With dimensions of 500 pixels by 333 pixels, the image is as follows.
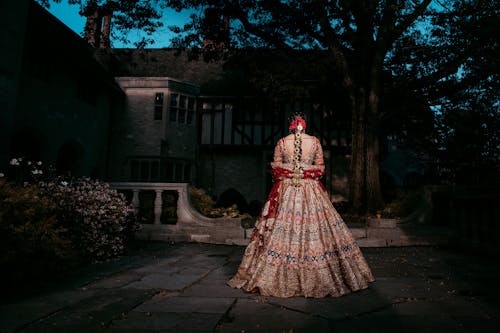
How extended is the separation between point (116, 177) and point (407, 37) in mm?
14547

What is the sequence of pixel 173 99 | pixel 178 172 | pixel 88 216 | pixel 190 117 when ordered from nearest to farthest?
pixel 88 216 < pixel 178 172 < pixel 173 99 < pixel 190 117

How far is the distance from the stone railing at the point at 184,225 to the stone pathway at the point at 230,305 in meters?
3.13

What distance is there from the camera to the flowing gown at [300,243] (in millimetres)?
3752

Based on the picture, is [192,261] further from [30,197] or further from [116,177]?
[116,177]

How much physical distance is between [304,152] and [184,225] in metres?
5.18

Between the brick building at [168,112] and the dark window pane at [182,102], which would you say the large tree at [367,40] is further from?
the dark window pane at [182,102]

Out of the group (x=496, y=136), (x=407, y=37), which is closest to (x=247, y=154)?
(x=407, y=37)

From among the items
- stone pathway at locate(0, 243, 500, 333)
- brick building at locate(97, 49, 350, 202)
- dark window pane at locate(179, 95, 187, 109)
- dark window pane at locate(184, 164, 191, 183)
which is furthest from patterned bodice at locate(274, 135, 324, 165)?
dark window pane at locate(179, 95, 187, 109)

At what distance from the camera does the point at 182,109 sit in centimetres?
1933

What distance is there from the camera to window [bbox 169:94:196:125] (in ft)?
62.6

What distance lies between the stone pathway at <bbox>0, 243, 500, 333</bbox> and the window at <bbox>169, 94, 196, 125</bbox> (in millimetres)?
14598

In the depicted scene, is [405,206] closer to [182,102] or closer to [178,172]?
[178,172]

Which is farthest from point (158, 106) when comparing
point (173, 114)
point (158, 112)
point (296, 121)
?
point (296, 121)

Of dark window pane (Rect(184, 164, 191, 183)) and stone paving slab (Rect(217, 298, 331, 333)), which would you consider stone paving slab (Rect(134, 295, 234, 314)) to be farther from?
dark window pane (Rect(184, 164, 191, 183))
